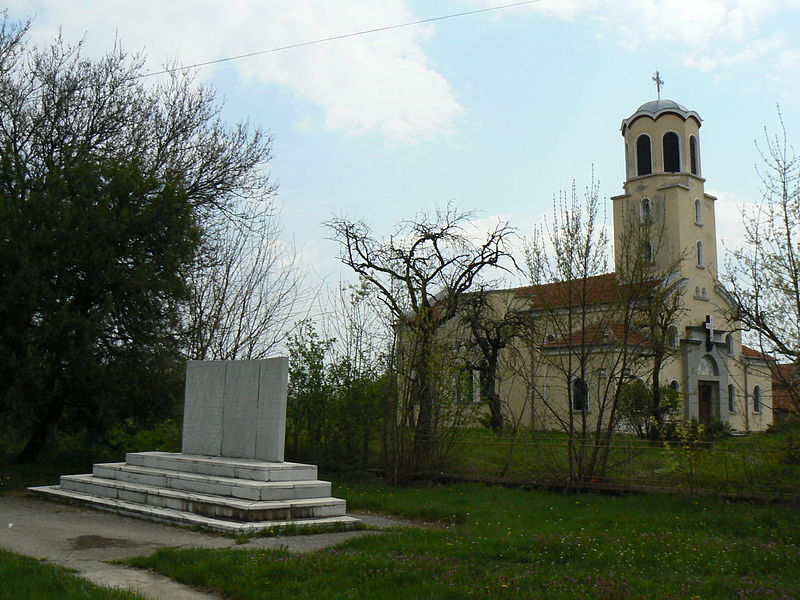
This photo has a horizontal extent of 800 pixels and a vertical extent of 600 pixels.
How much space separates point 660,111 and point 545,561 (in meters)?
37.7

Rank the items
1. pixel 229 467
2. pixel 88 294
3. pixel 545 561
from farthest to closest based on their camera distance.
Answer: pixel 88 294 < pixel 229 467 < pixel 545 561

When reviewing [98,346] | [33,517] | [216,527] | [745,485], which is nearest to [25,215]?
[98,346]

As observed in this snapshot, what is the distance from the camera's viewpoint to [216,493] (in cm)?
1216

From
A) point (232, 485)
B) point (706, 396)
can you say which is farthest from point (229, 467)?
point (706, 396)

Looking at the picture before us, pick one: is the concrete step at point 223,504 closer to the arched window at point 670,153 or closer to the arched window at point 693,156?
the arched window at point 670,153

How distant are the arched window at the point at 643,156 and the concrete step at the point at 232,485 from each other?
3463 cm

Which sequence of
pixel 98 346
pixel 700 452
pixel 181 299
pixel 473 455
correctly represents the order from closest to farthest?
pixel 700 452 → pixel 473 455 → pixel 98 346 → pixel 181 299

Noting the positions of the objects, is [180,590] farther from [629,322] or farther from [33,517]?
[629,322]

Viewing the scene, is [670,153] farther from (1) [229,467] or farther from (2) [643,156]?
(1) [229,467]

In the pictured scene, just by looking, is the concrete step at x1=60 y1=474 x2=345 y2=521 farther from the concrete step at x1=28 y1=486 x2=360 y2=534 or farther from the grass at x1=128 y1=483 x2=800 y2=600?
the grass at x1=128 y1=483 x2=800 y2=600

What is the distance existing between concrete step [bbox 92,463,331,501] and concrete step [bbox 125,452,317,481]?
10 centimetres

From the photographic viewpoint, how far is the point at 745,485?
40.8ft

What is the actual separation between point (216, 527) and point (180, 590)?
342cm

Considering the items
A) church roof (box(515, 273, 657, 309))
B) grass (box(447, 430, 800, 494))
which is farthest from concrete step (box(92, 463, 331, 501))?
church roof (box(515, 273, 657, 309))
